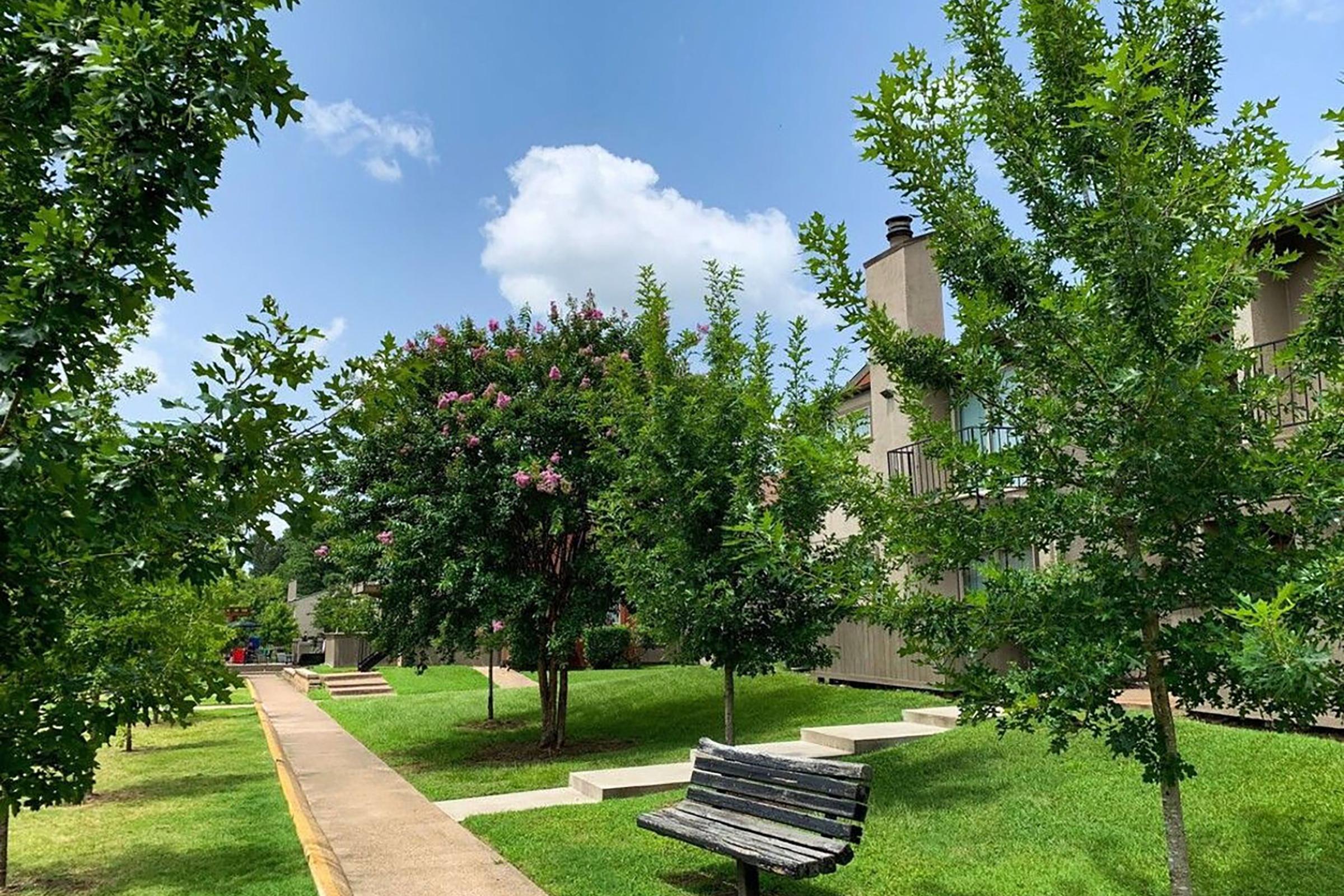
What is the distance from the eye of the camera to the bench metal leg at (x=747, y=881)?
19.8 feet

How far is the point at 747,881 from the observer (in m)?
6.05

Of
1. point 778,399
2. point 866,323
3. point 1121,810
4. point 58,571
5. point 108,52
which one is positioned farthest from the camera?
point 778,399

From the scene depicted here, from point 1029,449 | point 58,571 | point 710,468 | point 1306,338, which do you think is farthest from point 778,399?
point 58,571

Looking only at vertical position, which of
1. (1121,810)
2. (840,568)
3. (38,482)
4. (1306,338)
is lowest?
(1121,810)

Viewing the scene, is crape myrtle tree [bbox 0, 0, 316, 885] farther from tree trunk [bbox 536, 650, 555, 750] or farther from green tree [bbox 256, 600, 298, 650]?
green tree [bbox 256, 600, 298, 650]

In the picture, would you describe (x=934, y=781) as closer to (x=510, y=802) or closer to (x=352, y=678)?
(x=510, y=802)

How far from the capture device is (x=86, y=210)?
302 centimetres

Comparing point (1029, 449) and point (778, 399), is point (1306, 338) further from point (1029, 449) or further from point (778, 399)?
point (778, 399)

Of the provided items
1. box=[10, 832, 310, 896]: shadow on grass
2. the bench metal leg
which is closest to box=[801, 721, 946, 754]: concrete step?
the bench metal leg

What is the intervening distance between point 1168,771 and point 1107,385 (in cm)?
186

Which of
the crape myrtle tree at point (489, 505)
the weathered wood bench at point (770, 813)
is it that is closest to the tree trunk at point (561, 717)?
the crape myrtle tree at point (489, 505)

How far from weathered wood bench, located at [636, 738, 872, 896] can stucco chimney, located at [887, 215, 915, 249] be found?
1285cm

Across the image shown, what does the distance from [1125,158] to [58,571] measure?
447 centimetres

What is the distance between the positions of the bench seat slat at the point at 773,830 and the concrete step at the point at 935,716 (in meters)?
5.74
